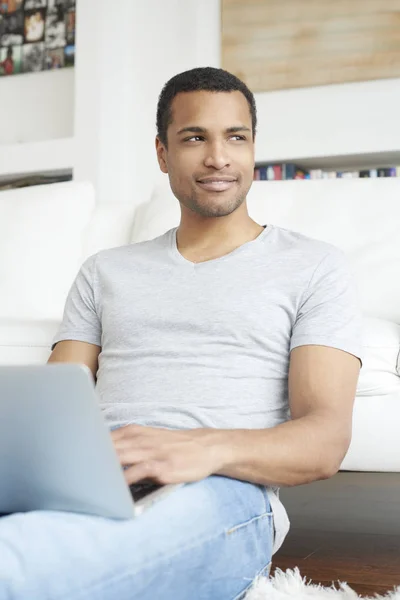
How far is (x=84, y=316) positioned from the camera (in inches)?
53.3

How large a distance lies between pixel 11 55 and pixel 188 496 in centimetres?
409

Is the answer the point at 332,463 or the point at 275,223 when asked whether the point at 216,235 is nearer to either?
the point at 332,463

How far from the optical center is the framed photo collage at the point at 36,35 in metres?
4.39

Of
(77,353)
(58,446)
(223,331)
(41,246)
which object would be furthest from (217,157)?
(41,246)

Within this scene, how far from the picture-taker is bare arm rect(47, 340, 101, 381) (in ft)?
4.42

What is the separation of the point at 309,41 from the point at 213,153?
10.1 feet

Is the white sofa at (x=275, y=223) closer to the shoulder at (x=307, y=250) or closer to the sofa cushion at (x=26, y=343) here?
the sofa cushion at (x=26, y=343)

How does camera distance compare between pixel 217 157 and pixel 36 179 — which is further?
pixel 36 179

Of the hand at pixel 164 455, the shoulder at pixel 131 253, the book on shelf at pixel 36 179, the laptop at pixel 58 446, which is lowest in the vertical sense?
the book on shelf at pixel 36 179

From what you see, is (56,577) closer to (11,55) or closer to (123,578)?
(123,578)

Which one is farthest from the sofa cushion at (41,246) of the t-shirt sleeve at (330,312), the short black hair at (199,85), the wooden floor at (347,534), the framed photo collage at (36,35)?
the framed photo collage at (36,35)

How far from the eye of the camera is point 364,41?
4.04 m

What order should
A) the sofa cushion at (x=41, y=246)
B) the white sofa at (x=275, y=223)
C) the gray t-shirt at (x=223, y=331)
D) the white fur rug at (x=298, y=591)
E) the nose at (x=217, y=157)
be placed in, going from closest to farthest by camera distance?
1. the white fur rug at (x=298, y=591)
2. the gray t-shirt at (x=223, y=331)
3. the nose at (x=217, y=157)
4. the white sofa at (x=275, y=223)
5. the sofa cushion at (x=41, y=246)

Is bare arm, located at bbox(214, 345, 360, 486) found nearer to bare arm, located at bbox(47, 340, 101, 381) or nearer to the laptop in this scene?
the laptop
